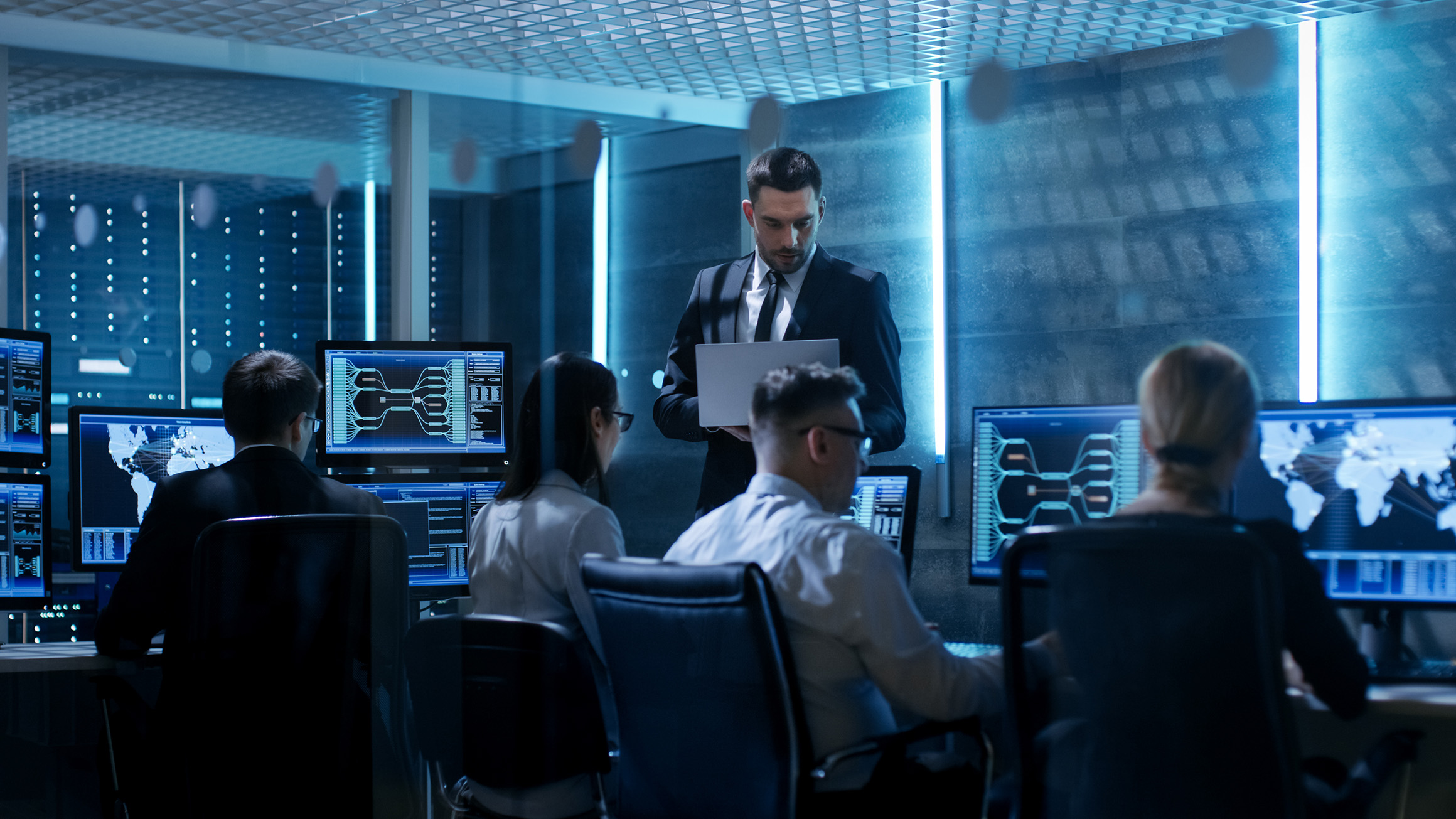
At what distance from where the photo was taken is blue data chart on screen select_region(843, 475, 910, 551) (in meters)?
3.01

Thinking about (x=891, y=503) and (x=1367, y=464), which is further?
(x=891, y=503)

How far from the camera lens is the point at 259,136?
438cm

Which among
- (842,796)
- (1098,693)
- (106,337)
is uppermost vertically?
(106,337)

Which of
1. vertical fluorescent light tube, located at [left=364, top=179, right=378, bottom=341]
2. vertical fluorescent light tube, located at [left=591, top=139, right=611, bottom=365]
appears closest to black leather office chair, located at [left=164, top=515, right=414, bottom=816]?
vertical fluorescent light tube, located at [left=364, top=179, right=378, bottom=341]

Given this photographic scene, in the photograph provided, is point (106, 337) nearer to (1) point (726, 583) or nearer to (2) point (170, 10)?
(2) point (170, 10)

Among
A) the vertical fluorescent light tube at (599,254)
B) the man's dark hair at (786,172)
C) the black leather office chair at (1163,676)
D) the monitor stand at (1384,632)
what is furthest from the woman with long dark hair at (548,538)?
the vertical fluorescent light tube at (599,254)

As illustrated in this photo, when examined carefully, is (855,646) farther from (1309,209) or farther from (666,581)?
(1309,209)

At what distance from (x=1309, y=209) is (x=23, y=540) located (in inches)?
137

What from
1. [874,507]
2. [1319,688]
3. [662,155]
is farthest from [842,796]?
[662,155]

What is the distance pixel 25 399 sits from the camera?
3260 mm

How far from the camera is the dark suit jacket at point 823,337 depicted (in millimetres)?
3148

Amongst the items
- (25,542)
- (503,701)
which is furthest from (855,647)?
(25,542)

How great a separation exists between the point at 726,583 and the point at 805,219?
5.15 ft

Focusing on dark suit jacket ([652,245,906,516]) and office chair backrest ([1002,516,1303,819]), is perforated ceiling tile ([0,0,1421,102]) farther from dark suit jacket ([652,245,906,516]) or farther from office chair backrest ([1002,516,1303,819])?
office chair backrest ([1002,516,1303,819])
